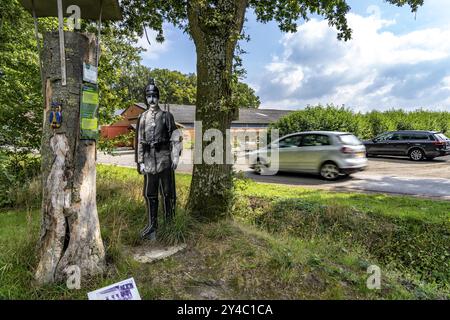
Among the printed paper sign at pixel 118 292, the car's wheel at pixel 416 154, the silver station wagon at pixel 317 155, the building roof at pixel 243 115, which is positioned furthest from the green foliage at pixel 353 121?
the printed paper sign at pixel 118 292

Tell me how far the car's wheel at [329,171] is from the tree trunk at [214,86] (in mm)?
6444

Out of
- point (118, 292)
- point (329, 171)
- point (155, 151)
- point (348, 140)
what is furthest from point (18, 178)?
point (348, 140)

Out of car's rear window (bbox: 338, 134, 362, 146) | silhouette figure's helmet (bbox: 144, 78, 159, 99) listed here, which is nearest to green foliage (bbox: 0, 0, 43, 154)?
silhouette figure's helmet (bbox: 144, 78, 159, 99)

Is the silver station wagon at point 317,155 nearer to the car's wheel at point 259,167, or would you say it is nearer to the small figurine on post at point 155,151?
the car's wheel at point 259,167

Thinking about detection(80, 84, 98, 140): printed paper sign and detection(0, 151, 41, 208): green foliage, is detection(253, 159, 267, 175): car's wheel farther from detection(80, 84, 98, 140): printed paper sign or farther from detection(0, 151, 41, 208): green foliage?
detection(80, 84, 98, 140): printed paper sign

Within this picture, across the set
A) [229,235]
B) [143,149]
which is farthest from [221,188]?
[143,149]

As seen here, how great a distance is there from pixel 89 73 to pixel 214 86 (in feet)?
6.43

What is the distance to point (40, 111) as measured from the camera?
7.73 m

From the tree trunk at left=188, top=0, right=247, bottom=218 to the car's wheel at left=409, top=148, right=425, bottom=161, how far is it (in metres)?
14.8
